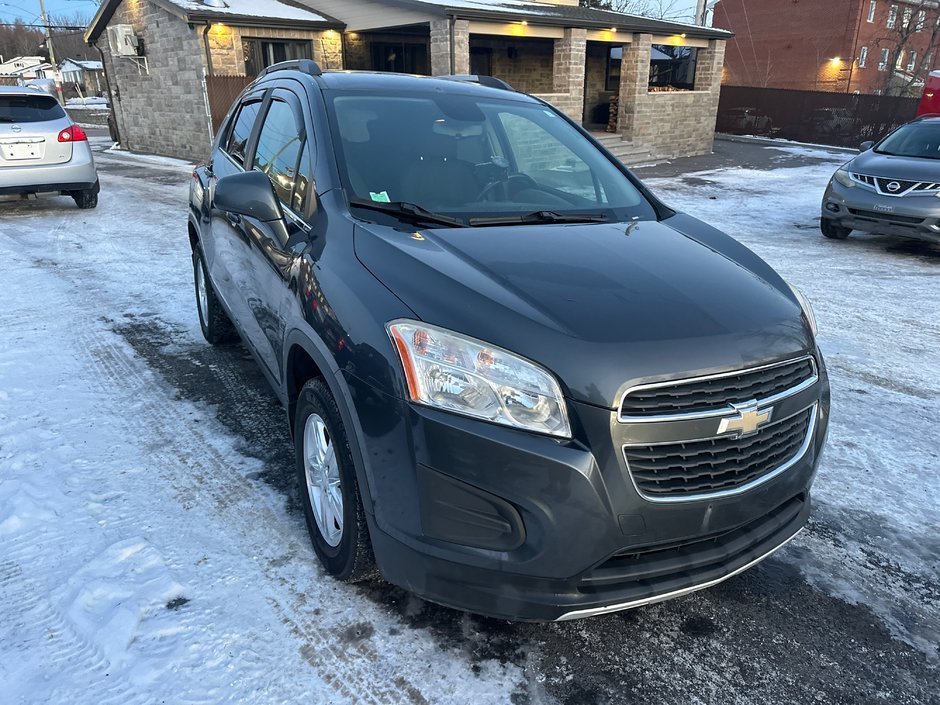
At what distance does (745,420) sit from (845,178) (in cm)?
815

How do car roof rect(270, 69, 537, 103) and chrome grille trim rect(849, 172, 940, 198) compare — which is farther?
chrome grille trim rect(849, 172, 940, 198)

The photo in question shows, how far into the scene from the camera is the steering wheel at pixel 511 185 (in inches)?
120

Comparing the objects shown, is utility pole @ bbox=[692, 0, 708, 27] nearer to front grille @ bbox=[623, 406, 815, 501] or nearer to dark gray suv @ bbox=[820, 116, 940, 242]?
dark gray suv @ bbox=[820, 116, 940, 242]

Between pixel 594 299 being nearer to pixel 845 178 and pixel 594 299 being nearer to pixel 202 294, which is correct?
pixel 202 294

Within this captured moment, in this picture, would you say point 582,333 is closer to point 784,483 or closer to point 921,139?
point 784,483

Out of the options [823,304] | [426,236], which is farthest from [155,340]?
[823,304]

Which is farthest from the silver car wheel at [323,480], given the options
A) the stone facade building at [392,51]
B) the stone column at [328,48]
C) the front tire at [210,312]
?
the stone column at [328,48]

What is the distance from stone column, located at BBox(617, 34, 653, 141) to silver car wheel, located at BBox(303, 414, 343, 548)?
18469 mm

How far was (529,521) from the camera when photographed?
1.90 meters

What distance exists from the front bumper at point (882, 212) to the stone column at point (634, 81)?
11069 millimetres

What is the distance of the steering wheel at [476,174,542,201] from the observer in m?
3.05

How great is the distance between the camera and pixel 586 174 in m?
3.43

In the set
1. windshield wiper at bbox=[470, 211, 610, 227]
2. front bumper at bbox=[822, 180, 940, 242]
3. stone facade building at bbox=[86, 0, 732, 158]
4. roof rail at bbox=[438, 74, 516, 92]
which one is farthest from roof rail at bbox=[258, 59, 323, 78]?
stone facade building at bbox=[86, 0, 732, 158]

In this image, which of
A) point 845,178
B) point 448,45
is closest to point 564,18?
point 448,45
